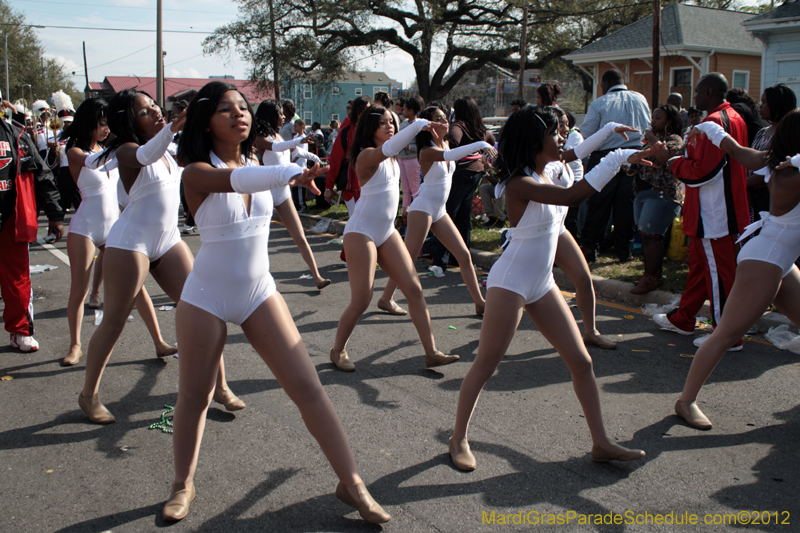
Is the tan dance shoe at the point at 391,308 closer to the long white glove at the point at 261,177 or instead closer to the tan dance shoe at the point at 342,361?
the tan dance shoe at the point at 342,361

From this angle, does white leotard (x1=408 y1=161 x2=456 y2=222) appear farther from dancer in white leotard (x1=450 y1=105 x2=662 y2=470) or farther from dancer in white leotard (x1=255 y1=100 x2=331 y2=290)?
dancer in white leotard (x1=450 y1=105 x2=662 y2=470)

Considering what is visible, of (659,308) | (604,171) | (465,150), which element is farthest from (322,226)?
(604,171)

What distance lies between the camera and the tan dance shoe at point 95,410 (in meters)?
3.87

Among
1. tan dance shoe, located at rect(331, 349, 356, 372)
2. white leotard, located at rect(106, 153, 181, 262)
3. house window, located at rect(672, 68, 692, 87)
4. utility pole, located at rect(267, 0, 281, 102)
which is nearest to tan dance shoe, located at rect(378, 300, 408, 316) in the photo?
tan dance shoe, located at rect(331, 349, 356, 372)

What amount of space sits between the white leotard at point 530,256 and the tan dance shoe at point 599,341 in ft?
7.09

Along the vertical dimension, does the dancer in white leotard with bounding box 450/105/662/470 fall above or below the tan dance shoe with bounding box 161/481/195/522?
above

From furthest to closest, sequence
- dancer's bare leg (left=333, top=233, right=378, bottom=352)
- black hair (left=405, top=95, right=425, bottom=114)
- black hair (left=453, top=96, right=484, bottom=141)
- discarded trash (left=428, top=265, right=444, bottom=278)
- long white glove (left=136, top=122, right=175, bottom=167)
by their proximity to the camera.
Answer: black hair (left=405, top=95, right=425, bottom=114) → discarded trash (left=428, top=265, right=444, bottom=278) → black hair (left=453, top=96, right=484, bottom=141) → dancer's bare leg (left=333, top=233, right=378, bottom=352) → long white glove (left=136, top=122, right=175, bottom=167)

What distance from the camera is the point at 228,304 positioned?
2.71 m

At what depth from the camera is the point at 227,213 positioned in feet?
8.96

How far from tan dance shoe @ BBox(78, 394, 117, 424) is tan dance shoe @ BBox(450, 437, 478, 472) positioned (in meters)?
2.14

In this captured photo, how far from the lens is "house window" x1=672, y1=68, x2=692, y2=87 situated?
2359 cm

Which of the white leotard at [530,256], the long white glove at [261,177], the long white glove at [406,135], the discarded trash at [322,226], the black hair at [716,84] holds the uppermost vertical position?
the black hair at [716,84]

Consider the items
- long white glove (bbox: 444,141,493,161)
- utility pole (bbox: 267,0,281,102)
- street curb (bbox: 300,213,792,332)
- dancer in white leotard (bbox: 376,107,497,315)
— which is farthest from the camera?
utility pole (bbox: 267,0,281,102)

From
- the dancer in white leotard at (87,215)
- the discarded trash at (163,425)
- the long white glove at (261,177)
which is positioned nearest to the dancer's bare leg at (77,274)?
the dancer in white leotard at (87,215)
